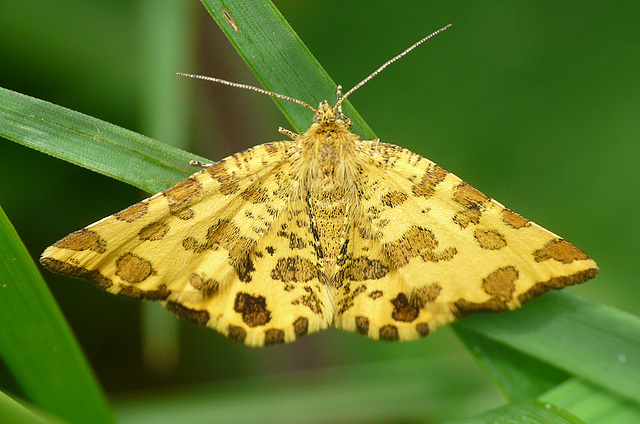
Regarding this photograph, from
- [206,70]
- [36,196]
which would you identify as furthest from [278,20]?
[36,196]

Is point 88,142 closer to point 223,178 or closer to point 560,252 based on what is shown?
point 223,178

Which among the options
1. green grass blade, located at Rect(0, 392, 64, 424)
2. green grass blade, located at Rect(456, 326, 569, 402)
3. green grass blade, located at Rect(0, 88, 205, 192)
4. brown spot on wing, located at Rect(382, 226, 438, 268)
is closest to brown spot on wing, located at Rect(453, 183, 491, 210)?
brown spot on wing, located at Rect(382, 226, 438, 268)

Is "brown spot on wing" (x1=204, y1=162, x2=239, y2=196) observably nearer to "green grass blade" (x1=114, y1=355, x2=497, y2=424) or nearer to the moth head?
the moth head

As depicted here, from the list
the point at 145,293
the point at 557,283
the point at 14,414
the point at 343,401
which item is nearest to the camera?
the point at 14,414

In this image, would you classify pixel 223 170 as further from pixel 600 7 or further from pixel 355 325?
pixel 600 7

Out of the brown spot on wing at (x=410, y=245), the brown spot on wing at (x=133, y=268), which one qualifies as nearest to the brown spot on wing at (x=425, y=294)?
the brown spot on wing at (x=410, y=245)

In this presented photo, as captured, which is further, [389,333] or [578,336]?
[389,333]

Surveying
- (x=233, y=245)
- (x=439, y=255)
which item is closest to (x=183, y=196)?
(x=233, y=245)
